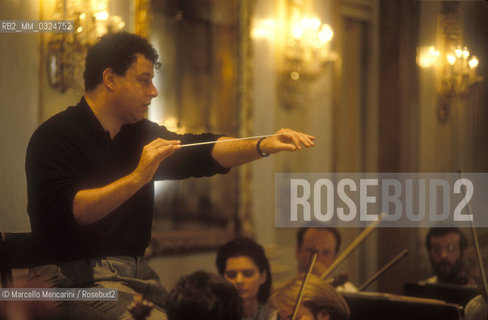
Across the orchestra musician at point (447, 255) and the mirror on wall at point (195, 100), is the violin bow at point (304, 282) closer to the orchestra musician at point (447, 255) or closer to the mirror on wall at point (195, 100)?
the mirror on wall at point (195, 100)

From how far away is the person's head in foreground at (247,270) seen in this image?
1720 millimetres

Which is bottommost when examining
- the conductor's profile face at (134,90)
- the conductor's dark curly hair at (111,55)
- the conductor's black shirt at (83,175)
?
the conductor's black shirt at (83,175)

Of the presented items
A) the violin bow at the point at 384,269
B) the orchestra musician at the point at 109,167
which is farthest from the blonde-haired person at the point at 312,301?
the orchestra musician at the point at 109,167

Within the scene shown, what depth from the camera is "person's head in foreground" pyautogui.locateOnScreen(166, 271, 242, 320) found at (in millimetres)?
1638

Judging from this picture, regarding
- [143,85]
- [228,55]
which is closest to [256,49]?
[228,55]

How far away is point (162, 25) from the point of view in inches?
69.2

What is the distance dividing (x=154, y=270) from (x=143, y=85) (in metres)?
0.54

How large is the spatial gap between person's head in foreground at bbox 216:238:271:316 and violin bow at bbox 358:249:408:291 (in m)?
0.31

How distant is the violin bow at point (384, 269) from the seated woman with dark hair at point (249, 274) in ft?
1.02

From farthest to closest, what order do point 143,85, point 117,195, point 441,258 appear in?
point 441,258 < point 143,85 < point 117,195

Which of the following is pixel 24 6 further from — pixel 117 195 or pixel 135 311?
pixel 135 311

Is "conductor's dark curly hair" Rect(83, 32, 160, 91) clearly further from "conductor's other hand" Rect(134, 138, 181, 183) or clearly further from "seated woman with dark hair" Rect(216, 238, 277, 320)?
"seated woman with dark hair" Rect(216, 238, 277, 320)

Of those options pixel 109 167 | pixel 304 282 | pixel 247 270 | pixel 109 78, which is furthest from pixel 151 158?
pixel 304 282

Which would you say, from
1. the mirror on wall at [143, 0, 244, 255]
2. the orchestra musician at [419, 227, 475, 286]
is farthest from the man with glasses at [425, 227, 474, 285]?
the mirror on wall at [143, 0, 244, 255]
